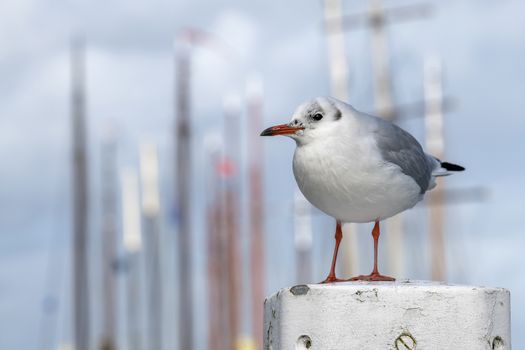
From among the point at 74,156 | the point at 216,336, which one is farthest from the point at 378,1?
the point at 216,336

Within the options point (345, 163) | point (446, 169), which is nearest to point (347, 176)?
point (345, 163)

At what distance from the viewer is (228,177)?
34.3 meters

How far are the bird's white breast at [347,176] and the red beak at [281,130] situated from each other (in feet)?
0.32

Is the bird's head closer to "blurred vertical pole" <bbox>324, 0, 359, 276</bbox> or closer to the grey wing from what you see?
the grey wing

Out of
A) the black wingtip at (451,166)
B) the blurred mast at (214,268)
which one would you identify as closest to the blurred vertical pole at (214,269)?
the blurred mast at (214,268)

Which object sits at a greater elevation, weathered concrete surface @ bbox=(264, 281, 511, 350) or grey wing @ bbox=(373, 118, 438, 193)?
grey wing @ bbox=(373, 118, 438, 193)

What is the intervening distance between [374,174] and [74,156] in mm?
22766

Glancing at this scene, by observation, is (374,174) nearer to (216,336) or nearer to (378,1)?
(378,1)

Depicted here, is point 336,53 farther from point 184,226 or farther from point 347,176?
point 347,176

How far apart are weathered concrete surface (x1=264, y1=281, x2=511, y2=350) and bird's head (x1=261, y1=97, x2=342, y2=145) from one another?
1.19m

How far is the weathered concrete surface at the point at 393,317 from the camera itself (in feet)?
13.3

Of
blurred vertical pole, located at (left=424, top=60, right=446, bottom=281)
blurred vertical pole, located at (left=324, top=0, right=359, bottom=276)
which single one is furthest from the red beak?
blurred vertical pole, located at (left=424, top=60, right=446, bottom=281)

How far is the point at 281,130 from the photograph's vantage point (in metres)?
5.20

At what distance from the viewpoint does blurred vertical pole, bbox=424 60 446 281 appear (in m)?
30.8
